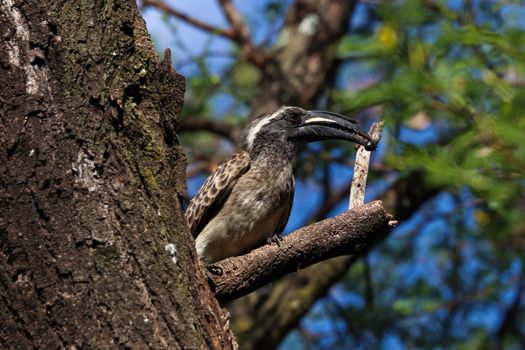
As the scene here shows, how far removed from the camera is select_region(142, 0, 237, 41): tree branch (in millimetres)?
8281

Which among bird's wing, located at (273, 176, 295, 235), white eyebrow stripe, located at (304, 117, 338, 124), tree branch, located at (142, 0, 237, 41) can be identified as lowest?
bird's wing, located at (273, 176, 295, 235)

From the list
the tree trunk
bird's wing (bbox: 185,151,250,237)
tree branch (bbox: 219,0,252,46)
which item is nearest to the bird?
bird's wing (bbox: 185,151,250,237)

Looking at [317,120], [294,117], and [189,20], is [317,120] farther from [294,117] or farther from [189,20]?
[189,20]

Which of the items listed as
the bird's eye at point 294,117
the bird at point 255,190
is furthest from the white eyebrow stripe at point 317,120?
the bird's eye at point 294,117

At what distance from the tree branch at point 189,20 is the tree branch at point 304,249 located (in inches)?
192

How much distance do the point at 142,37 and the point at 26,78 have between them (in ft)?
1.59

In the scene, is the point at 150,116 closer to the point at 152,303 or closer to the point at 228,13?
the point at 152,303

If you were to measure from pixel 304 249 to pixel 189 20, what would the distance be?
5156mm

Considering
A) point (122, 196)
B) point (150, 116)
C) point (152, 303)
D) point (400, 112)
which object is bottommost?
point (152, 303)

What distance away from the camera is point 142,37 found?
3.45 meters

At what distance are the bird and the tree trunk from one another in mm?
2104

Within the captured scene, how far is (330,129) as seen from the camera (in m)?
5.71

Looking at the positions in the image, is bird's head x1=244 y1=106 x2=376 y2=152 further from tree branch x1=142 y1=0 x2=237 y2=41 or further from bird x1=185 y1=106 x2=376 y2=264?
tree branch x1=142 y1=0 x2=237 y2=41

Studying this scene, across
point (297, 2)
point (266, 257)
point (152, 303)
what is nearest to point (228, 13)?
point (297, 2)
